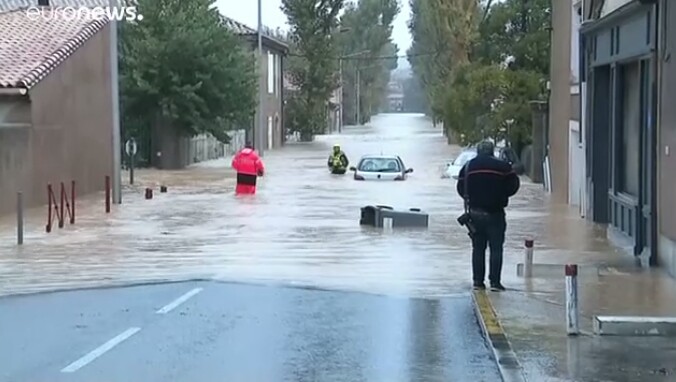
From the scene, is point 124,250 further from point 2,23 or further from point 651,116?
point 2,23

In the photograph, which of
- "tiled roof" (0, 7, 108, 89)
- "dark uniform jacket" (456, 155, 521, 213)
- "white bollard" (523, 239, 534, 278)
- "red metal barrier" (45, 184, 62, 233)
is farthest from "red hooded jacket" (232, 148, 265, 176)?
"dark uniform jacket" (456, 155, 521, 213)

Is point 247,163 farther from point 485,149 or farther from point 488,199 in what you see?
point 488,199

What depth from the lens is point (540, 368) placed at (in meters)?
9.85

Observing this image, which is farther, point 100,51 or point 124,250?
point 100,51

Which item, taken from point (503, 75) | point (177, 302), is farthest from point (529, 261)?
point (503, 75)

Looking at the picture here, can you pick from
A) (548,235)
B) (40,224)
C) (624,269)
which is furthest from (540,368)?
(40,224)

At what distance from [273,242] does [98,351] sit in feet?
36.7

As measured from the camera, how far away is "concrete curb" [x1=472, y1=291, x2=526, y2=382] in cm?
971

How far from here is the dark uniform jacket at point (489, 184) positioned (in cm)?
1432

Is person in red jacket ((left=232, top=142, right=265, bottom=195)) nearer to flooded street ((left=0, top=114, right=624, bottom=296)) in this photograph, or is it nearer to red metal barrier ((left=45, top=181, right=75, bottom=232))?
flooded street ((left=0, top=114, right=624, bottom=296))

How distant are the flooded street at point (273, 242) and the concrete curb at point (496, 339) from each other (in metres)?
1.46

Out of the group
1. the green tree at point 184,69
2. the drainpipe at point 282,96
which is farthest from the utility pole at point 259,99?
the green tree at point 184,69

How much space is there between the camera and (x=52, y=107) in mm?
32719

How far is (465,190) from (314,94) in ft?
243
